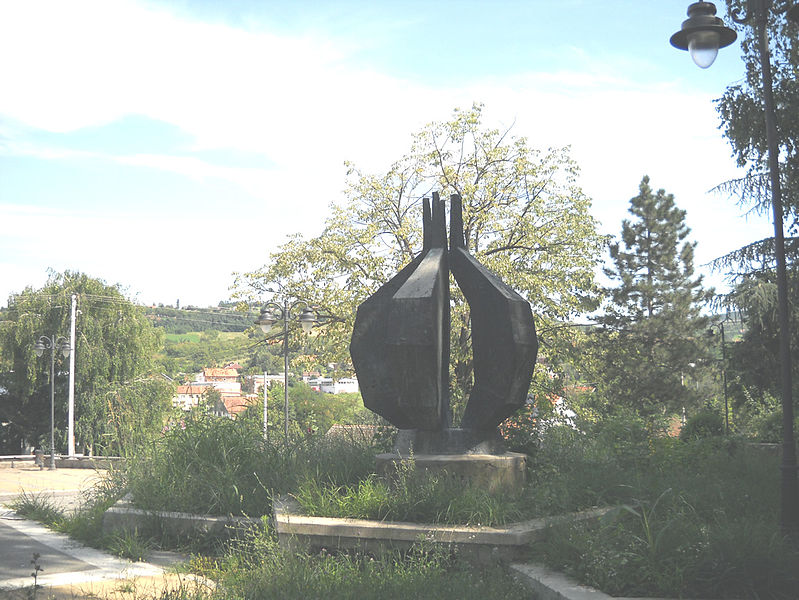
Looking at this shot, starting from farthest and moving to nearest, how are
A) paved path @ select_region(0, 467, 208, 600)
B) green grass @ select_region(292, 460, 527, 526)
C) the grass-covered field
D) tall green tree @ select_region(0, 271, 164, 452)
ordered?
tall green tree @ select_region(0, 271, 164, 452) < green grass @ select_region(292, 460, 527, 526) < paved path @ select_region(0, 467, 208, 600) < the grass-covered field

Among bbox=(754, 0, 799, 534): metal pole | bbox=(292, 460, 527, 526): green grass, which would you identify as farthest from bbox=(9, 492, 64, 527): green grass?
bbox=(754, 0, 799, 534): metal pole

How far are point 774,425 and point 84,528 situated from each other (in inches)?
570

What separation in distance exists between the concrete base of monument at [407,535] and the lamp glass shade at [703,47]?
4.42 meters

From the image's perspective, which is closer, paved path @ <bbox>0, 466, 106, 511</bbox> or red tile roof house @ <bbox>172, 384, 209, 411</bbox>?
red tile roof house @ <bbox>172, 384, 209, 411</bbox>

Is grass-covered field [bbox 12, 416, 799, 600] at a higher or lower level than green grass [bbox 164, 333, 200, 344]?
lower

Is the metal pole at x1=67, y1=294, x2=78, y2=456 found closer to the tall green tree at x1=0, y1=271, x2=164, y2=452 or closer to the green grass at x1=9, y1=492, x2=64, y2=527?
the tall green tree at x1=0, y1=271, x2=164, y2=452

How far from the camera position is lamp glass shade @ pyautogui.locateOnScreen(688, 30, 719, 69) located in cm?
725

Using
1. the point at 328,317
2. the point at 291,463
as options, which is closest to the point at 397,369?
the point at 291,463

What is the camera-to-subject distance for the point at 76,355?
3728 centimetres

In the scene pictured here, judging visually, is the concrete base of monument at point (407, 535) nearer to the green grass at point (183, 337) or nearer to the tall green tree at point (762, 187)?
the tall green tree at point (762, 187)

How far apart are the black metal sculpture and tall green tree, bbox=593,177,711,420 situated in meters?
32.4

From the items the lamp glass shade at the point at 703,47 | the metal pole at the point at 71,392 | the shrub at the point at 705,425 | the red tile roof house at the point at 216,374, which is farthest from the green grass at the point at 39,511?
the metal pole at the point at 71,392

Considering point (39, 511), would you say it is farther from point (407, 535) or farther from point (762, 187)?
point (762, 187)

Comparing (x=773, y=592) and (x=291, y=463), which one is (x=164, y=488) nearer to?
(x=291, y=463)
